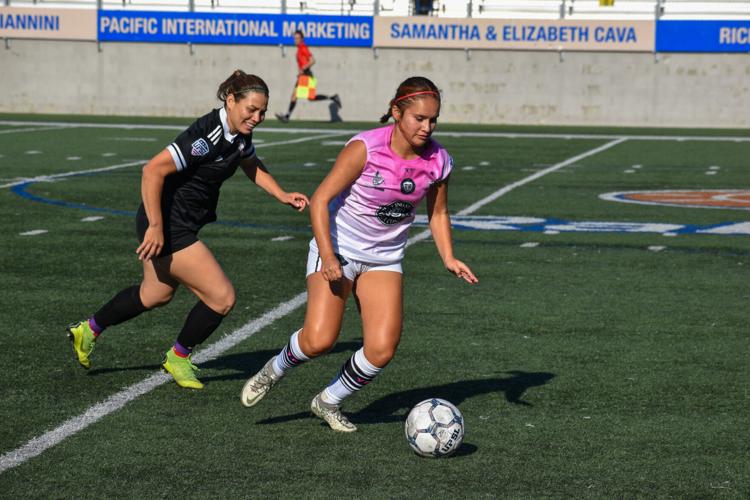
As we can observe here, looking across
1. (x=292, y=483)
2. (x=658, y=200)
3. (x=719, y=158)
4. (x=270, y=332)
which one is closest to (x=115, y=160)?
(x=658, y=200)

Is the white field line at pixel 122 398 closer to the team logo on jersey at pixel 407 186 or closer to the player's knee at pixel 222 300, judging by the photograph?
the player's knee at pixel 222 300

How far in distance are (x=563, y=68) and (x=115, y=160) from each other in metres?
19.1

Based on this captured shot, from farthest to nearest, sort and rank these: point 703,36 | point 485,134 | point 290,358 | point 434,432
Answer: point 703,36, point 485,134, point 290,358, point 434,432

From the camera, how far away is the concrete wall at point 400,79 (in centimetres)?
3791

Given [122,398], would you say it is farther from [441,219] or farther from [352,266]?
[441,219]

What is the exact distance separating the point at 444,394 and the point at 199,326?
4.35 ft

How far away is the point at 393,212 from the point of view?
243 inches

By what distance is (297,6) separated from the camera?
41.0 metres

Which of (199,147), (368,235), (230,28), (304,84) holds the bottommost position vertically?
(368,235)

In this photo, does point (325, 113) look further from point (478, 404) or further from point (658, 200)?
point (478, 404)

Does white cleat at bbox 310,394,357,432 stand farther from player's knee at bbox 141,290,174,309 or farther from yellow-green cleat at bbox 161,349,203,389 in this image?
player's knee at bbox 141,290,174,309

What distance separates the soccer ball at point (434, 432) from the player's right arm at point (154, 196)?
1716mm

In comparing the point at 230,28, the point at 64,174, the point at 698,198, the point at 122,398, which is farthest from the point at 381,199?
the point at 230,28

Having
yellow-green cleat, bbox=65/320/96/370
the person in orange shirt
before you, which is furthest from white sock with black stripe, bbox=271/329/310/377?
the person in orange shirt
